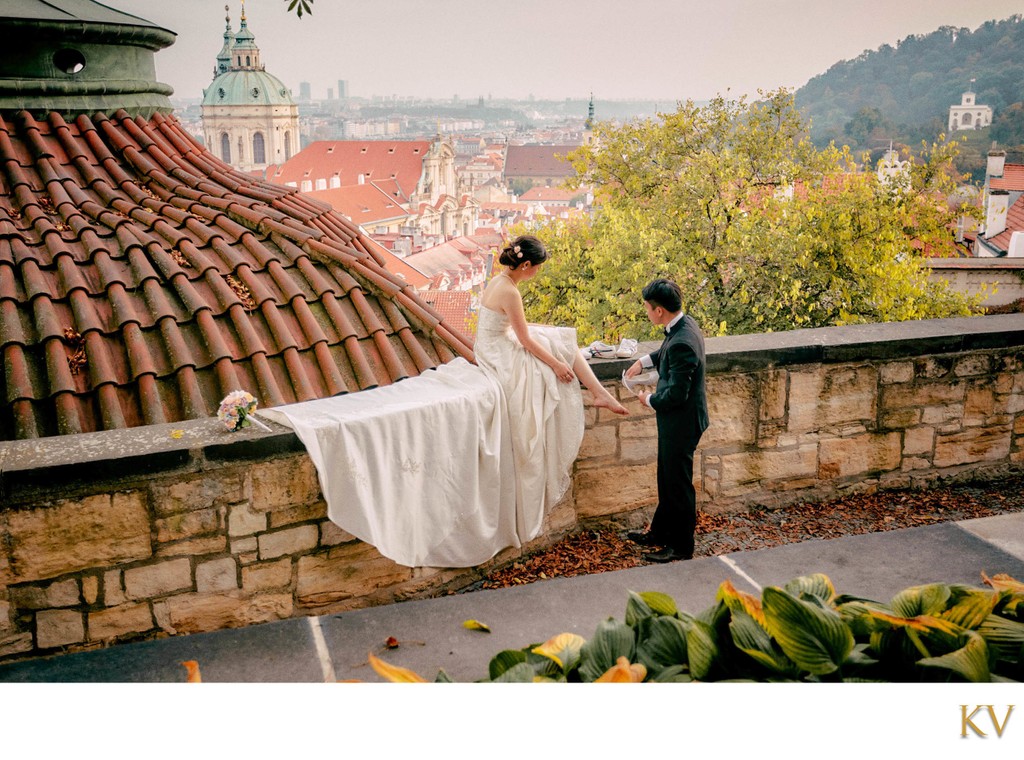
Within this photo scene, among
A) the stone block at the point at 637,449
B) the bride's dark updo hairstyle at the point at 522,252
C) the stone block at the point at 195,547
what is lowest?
the stone block at the point at 195,547

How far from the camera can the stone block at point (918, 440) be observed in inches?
139

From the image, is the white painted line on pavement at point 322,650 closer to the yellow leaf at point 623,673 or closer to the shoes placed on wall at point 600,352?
the yellow leaf at point 623,673

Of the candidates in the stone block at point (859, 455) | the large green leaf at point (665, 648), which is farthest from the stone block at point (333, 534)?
the stone block at point (859, 455)

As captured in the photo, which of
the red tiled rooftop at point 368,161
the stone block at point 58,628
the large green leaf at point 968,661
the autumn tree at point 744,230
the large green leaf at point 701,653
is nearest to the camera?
the large green leaf at point 968,661

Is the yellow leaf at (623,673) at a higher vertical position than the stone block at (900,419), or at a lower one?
higher

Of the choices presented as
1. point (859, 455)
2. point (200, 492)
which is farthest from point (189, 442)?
point (859, 455)

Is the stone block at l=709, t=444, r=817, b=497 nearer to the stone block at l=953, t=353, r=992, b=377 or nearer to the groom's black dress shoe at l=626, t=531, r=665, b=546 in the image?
the groom's black dress shoe at l=626, t=531, r=665, b=546

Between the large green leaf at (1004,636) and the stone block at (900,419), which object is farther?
the stone block at (900,419)

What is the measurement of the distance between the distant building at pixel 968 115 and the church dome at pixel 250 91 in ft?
30.5

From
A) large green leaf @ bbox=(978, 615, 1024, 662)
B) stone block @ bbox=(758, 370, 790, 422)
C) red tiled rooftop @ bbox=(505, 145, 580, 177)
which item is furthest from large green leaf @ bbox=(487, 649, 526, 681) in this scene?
red tiled rooftop @ bbox=(505, 145, 580, 177)

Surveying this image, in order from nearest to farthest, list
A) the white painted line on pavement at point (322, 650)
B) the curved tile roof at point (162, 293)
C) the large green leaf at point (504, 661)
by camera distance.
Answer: the large green leaf at point (504, 661), the white painted line on pavement at point (322, 650), the curved tile roof at point (162, 293)

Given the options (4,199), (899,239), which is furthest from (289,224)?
(899,239)

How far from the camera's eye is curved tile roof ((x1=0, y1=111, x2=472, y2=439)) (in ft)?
12.6

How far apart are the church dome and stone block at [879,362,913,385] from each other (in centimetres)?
1193
